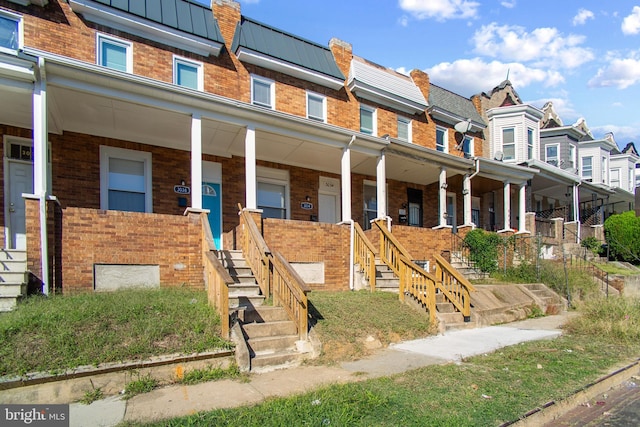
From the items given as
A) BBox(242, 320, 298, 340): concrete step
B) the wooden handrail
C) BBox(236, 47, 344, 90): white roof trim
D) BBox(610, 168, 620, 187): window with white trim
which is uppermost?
BBox(236, 47, 344, 90): white roof trim

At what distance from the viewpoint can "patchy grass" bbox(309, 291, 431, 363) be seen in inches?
253

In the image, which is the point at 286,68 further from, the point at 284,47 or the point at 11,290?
the point at 11,290

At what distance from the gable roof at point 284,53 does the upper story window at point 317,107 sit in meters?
0.48

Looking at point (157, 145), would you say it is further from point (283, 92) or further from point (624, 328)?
point (624, 328)

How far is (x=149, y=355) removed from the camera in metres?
5.02

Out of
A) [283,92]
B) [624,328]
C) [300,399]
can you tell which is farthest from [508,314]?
[283,92]

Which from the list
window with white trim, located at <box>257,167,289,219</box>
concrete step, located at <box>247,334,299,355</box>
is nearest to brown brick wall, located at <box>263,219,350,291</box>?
window with white trim, located at <box>257,167,289,219</box>

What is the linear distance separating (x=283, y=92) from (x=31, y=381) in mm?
10384

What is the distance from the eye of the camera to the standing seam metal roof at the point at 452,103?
55.7 feet

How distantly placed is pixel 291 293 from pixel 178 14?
29.5 ft

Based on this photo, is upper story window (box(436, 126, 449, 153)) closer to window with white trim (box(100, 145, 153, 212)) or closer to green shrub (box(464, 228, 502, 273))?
green shrub (box(464, 228, 502, 273))

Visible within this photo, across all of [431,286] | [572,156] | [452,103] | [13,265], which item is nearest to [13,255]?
[13,265]

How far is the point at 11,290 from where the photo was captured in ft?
20.9

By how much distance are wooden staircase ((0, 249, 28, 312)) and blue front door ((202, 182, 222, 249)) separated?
477 centimetres
